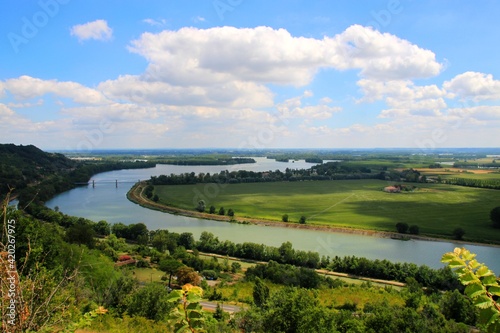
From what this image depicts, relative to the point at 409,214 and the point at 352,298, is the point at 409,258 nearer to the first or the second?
the point at 352,298

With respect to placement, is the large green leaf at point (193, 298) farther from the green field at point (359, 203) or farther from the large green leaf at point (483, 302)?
the green field at point (359, 203)

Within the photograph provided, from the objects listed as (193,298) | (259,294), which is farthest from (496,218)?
(193,298)

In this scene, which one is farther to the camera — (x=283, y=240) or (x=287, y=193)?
(x=287, y=193)

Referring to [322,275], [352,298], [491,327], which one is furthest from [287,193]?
[491,327]

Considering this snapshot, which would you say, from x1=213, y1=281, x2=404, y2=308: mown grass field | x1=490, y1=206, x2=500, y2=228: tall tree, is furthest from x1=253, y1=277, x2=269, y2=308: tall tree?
x1=490, y1=206, x2=500, y2=228: tall tree

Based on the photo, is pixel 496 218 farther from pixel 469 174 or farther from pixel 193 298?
pixel 469 174

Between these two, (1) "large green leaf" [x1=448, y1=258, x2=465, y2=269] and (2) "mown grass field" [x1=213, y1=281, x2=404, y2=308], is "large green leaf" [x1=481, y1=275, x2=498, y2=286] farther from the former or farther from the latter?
(2) "mown grass field" [x1=213, y1=281, x2=404, y2=308]

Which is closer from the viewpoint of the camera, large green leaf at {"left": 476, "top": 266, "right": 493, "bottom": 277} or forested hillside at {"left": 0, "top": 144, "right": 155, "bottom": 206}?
large green leaf at {"left": 476, "top": 266, "right": 493, "bottom": 277}

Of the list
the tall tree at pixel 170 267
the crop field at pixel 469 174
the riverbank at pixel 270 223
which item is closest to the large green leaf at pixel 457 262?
the tall tree at pixel 170 267
